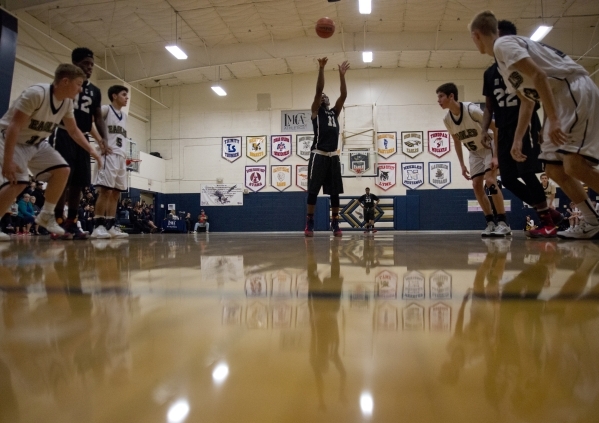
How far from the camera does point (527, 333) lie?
417 mm

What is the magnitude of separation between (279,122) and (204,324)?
13.2 metres

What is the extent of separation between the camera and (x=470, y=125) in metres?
3.64

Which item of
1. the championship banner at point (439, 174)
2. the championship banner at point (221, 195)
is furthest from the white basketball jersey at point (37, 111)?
the championship banner at point (439, 174)

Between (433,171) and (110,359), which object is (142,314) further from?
(433,171)

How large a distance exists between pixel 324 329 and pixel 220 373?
16cm

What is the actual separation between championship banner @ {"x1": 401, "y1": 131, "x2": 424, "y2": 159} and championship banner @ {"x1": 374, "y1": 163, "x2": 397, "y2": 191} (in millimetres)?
572

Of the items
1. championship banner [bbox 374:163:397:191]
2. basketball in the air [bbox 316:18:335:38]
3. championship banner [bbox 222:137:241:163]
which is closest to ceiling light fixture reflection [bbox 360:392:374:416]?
basketball in the air [bbox 316:18:335:38]

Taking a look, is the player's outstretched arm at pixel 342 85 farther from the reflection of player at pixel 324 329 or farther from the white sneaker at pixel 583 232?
the reflection of player at pixel 324 329

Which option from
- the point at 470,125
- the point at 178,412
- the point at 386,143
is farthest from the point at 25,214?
the point at 386,143

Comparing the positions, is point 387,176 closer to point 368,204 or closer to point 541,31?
point 368,204

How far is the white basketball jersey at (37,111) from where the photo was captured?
2.54 metres

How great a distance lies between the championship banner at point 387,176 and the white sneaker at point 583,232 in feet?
33.6

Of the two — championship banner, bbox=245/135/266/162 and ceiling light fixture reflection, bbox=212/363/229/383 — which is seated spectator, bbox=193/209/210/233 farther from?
ceiling light fixture reflection, bbox=212/363/229/383

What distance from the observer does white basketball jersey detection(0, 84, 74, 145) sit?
8.32ft
